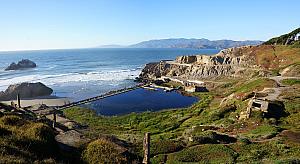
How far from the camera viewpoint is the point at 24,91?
7694 cm

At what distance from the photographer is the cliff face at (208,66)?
89312 mm

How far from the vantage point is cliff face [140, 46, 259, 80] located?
89312 millimetres

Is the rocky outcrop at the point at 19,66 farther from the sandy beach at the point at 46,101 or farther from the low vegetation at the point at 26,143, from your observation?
the low vegetation at the point at 26,143

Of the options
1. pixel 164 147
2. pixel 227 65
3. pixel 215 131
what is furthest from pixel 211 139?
pixel 227 65

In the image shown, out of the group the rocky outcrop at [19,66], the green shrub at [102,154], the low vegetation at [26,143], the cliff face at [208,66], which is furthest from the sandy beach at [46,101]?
the rocky outcrop at [19,66]

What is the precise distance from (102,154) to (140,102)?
52195 mm

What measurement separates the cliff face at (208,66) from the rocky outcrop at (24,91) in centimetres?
3482

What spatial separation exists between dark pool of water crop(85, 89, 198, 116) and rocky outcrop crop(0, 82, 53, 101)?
65.8ft

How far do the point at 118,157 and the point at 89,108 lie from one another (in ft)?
153

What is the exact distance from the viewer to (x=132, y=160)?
16.8 metres

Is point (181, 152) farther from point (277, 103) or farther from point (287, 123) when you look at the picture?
point (277, 103)

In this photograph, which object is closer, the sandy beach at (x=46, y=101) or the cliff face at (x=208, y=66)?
the sandy beach at (x=46, y=101)

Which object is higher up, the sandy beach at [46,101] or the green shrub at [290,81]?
the green shrub at [290,81]

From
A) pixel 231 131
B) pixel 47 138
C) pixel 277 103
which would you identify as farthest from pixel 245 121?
pixel 47 138
